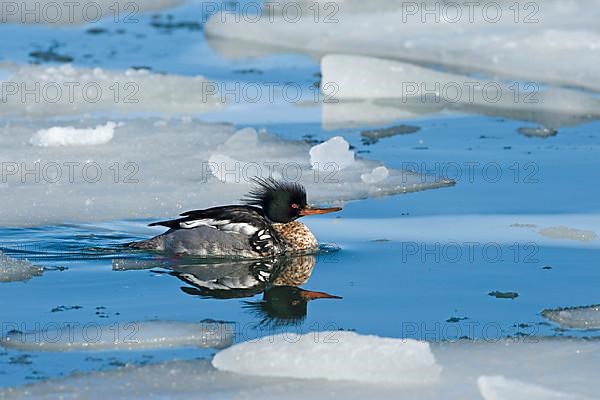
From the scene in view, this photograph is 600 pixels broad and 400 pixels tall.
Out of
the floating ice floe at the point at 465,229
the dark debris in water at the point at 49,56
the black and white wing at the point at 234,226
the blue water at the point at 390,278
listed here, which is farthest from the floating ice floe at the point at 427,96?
the black and white wing at the point at 234,226

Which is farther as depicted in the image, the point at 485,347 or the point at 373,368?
the point at 485,347

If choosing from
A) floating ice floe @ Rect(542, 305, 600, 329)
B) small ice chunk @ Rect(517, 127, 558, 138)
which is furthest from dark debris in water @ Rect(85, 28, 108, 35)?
floating ice floe @ Rect(542, 305, 600, 329)

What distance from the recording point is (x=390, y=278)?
5.77 m

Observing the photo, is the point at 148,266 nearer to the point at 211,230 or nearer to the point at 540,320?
the point at 211,230

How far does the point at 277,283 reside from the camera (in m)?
5.84

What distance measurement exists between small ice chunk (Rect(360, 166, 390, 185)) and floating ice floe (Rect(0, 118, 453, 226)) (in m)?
0.04

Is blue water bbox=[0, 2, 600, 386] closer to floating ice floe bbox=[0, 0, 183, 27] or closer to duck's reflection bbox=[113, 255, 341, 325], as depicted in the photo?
duck's reflection bbox=[113, 255, 341, 325]

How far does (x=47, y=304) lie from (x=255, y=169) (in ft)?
9.44

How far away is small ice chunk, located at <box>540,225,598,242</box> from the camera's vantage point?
21.1ft

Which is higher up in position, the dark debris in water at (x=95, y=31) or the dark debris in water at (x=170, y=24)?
the dark debris in water at (x=170, y=24)

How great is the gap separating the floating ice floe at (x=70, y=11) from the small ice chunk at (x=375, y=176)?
8.31m

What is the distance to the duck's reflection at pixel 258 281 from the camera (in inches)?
210

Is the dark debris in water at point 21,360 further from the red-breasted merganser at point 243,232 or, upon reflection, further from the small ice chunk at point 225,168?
the small ice chunk at point 225,168

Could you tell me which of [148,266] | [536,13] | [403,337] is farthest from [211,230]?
[536,13]
